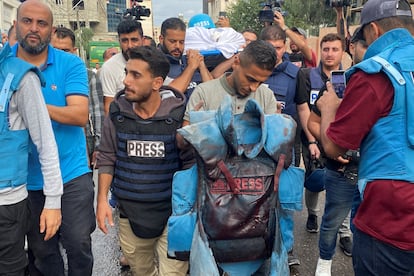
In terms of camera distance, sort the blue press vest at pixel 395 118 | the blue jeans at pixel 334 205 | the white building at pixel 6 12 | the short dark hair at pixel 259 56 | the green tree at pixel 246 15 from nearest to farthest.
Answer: the blue press vest at pixel 395 118, the short dark hair at pixel 259 56, the blue jeans at pixel 334 205, the white building at pixel 6 12, the green tree at pixel 246 15

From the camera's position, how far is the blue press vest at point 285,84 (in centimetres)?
370

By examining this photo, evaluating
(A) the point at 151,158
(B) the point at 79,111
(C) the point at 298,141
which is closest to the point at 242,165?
(A) the point at 151,158

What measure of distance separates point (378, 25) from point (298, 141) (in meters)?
2.27

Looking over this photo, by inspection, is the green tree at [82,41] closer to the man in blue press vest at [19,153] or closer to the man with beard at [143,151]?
the man with beard at [143,151]

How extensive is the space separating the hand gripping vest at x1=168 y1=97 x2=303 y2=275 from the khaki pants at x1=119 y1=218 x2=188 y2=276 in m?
0.56

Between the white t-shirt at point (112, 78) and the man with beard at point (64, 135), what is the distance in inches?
34.3

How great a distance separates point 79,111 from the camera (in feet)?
8.77

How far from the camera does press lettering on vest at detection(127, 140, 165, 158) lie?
8.29 feet

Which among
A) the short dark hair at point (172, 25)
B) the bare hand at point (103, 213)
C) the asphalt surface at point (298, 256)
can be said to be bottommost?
the asphalt surface at point (298, 256)

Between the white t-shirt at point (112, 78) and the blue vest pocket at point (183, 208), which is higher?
the white t-shirt at point (112, 78)

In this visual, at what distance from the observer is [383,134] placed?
5.84 ft

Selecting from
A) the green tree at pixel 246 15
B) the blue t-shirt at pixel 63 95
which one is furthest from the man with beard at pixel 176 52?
the green tree at pixel 246 15

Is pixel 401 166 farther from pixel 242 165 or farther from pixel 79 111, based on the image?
pixel 79 111

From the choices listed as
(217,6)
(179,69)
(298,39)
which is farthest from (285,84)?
(217,6)
